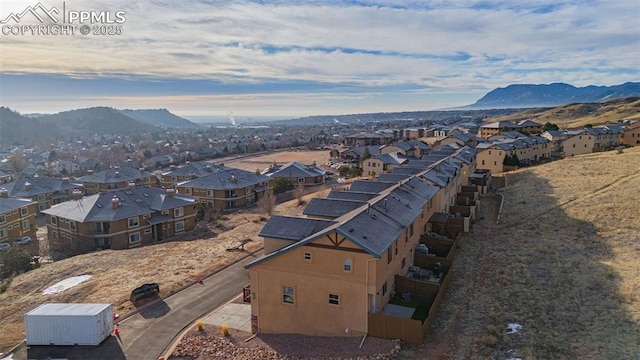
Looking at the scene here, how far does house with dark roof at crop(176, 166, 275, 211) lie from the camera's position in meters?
65.9

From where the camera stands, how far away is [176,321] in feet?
80.7

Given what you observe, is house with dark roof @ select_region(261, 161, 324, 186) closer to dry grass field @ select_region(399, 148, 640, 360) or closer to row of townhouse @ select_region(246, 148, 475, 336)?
dry grass field @ select_region(399, 148, 640, 360)

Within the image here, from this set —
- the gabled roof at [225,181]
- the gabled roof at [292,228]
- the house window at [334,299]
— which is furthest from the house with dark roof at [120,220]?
the house window at [334,299]

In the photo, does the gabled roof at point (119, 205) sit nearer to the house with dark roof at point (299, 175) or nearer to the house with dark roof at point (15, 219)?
the house with dark roof at point (15, 219)

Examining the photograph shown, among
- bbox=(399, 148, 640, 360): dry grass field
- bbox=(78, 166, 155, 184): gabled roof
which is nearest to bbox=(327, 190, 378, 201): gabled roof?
bbox=(399, 148, 640, 360): dry grass field

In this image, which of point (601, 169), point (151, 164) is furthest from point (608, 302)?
point (151, 164)

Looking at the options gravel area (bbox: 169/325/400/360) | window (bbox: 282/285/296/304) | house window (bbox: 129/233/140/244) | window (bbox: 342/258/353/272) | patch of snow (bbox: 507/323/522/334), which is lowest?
house window (bbox: 129/233/140/244)

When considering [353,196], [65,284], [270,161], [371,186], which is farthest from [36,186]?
[353,196]

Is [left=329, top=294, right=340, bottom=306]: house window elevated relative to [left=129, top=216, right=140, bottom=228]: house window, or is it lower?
elevated

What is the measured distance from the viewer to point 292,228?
2366 centimetres

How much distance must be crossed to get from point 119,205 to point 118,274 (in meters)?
17.7

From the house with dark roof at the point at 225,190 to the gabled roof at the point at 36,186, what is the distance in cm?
2758

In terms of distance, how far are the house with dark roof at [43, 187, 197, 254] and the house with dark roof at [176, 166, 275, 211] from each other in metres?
11.0

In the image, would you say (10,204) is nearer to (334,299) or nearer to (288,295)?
(288,295)
